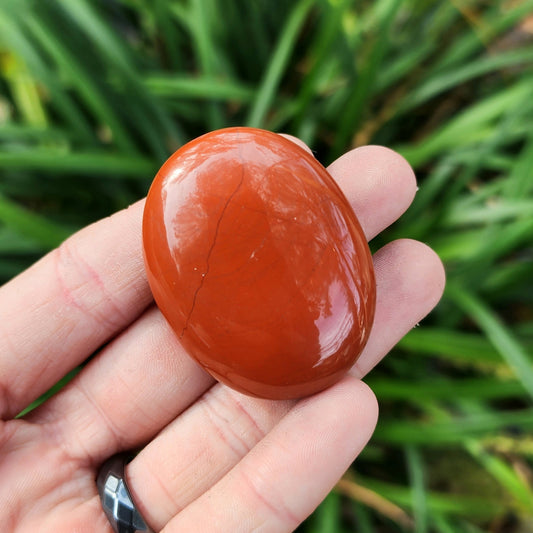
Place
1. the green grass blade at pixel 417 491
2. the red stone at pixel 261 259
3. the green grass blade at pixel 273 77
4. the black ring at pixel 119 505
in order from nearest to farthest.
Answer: the red stone at pixel 261 259 → the black ring at pixel 119 505 → the green grass blade at pixel 417 491 → the green grass blade at pixel 273 77

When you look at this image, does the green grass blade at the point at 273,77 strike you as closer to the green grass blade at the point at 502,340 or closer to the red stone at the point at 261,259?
the red stone at the point at 261,259

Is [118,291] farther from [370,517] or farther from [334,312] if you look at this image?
[370,517]

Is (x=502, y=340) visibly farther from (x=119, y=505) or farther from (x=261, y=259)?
(x=119, y=505)

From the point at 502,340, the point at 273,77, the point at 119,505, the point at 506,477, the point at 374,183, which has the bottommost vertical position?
the point at 506,477

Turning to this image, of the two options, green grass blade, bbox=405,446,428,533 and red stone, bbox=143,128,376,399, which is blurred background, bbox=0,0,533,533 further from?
red stone, bbox=143,128,376,399

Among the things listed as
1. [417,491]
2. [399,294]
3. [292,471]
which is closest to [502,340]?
[399,294]

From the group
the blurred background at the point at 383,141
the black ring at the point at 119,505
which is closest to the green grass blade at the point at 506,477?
the blurred background at the point at 383,141

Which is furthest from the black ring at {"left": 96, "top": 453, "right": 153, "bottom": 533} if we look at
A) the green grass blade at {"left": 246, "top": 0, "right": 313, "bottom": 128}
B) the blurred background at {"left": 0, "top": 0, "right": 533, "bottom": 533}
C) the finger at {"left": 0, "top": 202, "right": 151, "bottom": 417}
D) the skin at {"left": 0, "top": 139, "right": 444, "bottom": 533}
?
the green grass blade at {"left": 246, "top": 0, "right": 313, "bottom": 128}
